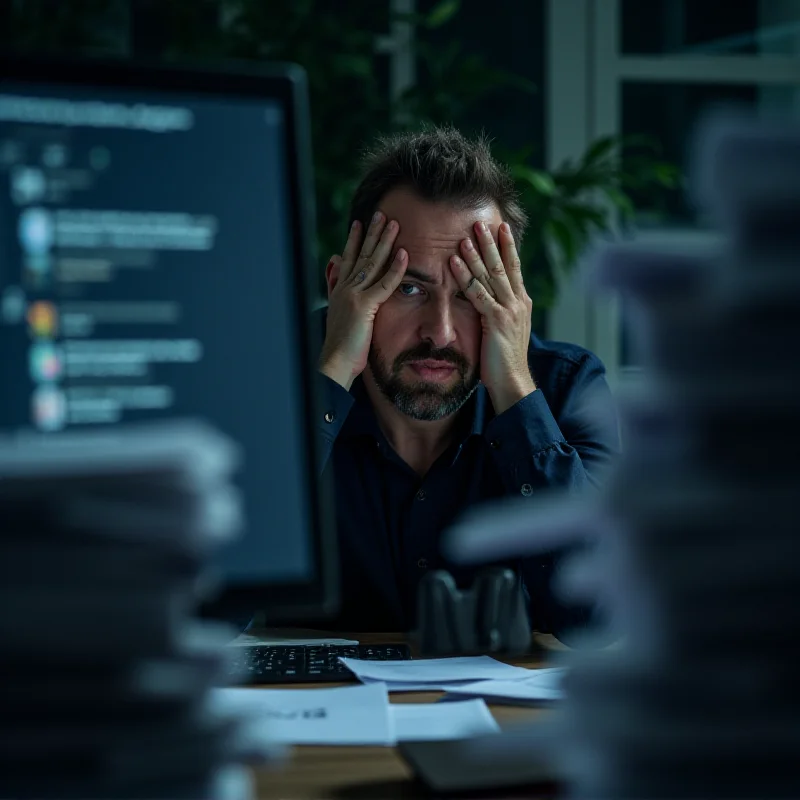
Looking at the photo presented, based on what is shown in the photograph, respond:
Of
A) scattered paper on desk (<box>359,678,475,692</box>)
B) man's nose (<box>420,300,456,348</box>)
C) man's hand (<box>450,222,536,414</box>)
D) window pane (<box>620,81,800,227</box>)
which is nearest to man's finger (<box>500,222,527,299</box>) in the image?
man's hand (<box>450,222,536,414</box>)

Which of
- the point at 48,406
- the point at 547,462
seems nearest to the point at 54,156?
the point at 48,406

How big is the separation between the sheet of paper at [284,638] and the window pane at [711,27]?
3.37 metres

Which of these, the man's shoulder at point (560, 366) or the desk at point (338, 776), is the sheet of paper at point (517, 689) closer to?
the desk at point (338, 776)

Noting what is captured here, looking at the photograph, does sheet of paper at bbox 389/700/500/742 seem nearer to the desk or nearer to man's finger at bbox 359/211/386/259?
the desk

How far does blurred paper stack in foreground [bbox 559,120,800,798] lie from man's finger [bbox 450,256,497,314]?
1188 millimetres

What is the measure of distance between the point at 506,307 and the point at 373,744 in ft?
3.42

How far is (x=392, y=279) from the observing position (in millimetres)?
1718

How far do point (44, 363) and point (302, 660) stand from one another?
569 mm

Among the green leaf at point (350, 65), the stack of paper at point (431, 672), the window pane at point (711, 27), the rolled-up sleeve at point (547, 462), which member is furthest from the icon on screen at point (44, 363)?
the window pane at point (711, 27)

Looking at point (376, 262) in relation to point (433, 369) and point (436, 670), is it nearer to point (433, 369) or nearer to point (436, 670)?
point (433, 369)

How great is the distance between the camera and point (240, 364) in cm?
64

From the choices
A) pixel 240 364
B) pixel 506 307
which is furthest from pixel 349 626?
pixel 240 364

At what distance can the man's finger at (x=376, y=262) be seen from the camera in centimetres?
175

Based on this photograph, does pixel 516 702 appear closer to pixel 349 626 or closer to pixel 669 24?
pixel 349 626
